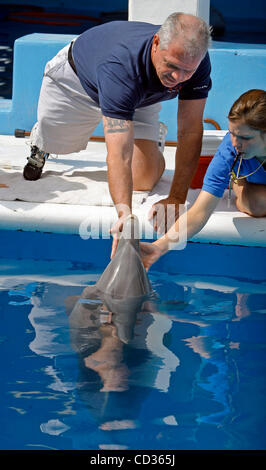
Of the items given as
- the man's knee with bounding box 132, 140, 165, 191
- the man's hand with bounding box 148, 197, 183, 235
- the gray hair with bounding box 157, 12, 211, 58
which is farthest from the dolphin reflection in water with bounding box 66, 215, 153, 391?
the man's knee with bounding box 132, 140, 165, 191

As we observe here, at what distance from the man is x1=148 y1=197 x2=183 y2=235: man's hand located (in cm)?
2

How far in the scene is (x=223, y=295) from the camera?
13.4 feet

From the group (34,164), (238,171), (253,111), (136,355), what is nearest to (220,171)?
(238,171)

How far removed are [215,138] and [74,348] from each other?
2228 millimetres

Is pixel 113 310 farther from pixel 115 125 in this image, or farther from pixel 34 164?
pixel 34 164

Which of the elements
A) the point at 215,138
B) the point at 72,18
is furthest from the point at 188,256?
the point at 72,18

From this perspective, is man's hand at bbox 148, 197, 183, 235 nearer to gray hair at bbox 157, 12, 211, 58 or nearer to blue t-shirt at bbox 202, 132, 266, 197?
blue t-shirt at bbox 202, 132, 266, 197

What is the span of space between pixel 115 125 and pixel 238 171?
0.78 m

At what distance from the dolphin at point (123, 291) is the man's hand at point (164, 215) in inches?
20.0

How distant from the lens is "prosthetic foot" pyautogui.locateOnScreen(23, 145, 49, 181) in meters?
5.05

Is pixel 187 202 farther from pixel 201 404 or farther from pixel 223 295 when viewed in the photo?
pixel 201 404

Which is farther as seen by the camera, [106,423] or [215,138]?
[215,138]

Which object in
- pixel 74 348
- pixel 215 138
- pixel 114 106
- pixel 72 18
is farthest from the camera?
pixel 72 18

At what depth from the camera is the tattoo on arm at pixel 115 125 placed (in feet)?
12.4
